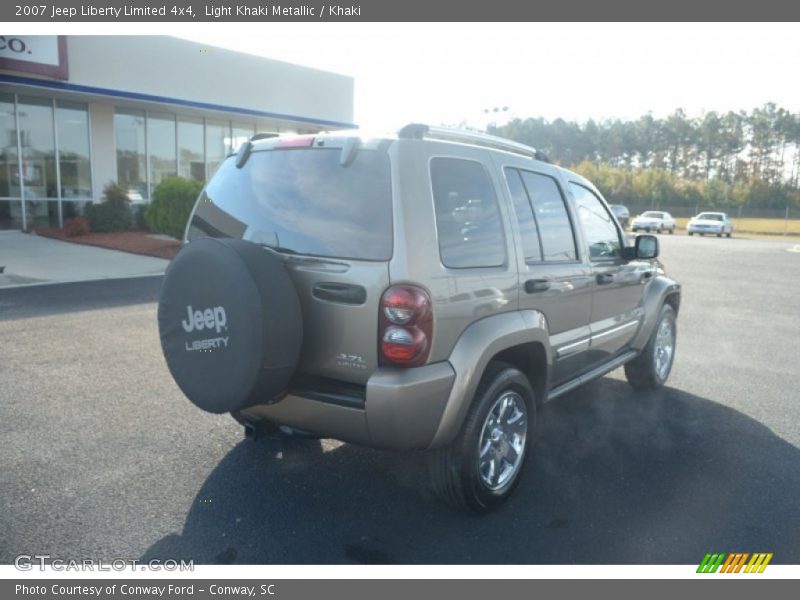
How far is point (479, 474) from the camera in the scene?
351 centimetres

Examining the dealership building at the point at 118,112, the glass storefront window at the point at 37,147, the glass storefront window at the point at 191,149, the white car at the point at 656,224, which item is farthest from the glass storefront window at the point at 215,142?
the white car at the point at 656,224

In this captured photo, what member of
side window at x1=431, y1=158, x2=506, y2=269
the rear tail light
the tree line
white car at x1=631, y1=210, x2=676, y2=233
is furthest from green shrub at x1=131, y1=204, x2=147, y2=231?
the tree line

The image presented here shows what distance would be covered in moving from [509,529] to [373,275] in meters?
1.56

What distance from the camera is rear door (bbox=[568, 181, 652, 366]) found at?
4719 mm

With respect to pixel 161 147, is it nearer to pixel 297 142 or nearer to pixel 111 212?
pixel 111 212

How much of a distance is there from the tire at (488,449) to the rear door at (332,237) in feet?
2.18

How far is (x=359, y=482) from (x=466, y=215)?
1738mm

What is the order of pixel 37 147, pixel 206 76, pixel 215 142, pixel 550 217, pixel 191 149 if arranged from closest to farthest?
pixel 550 217, pixel 37 147, pixel 206 76, pixel 191 149, pixel 215 142

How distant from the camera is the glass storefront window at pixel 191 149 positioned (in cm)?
2142

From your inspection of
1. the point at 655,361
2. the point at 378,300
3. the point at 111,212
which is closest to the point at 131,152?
the point at 111,212

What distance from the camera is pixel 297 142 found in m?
3.64

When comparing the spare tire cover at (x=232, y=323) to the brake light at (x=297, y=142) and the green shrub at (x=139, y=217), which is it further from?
the green shrub at (x=139, y=217)

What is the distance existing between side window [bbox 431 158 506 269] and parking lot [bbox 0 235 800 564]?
1446 mm

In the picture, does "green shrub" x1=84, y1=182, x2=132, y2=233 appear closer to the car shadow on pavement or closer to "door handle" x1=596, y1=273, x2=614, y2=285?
the car shadow on pavement
